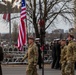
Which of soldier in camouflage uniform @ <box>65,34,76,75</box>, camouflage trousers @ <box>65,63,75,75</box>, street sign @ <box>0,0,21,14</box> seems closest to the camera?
soldier in camouflage uniform @ <box>65,34,76,75</box>

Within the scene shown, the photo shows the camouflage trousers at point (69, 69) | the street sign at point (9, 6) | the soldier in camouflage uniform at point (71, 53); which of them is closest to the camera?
the soldier in camouflage uniform at point (71, 53)

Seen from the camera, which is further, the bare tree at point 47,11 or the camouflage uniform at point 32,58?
the bare tree at point 47,11

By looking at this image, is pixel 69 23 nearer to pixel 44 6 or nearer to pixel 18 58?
pixel 44 6

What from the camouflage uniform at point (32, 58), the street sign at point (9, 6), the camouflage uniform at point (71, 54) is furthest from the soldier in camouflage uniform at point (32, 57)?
the street sign at point (9, 6)

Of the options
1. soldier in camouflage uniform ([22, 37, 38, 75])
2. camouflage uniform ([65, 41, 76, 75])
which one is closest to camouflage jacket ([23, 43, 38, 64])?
soldier in camouflage uniform ([22, 37, 38, 75])

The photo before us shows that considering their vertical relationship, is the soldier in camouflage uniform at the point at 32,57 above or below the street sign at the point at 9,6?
below

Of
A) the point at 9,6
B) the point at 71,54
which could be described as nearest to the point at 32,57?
the point at 71,54

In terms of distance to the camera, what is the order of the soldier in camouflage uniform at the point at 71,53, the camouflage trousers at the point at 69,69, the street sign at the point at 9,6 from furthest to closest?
1. the street sign at the point at 9,6
2. the camouflage trousers at the point at 69,69
3. the soldier in camouflage uniform at the point at 71,53

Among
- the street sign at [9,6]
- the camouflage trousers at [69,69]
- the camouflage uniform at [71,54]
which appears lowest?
the camouflage trousers at [69,69]

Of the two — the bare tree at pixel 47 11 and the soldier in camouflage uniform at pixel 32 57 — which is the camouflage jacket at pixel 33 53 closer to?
the soldier in camouflage uniform at pixel 32 57

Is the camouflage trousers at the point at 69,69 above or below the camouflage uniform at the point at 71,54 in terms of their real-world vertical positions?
below

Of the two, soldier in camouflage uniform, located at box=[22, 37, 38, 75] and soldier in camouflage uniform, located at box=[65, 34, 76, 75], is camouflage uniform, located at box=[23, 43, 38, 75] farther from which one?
soldier in camouflage uniform, located at box=[65, 34, 76, 75]

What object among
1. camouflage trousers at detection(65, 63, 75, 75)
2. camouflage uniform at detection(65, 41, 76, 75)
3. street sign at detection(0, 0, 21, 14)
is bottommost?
camouflage trousers at detection(65, 63, 75, 75)

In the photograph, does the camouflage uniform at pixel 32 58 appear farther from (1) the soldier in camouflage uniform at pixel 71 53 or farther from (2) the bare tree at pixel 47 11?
(2) the bare tree at pixel 47 11
